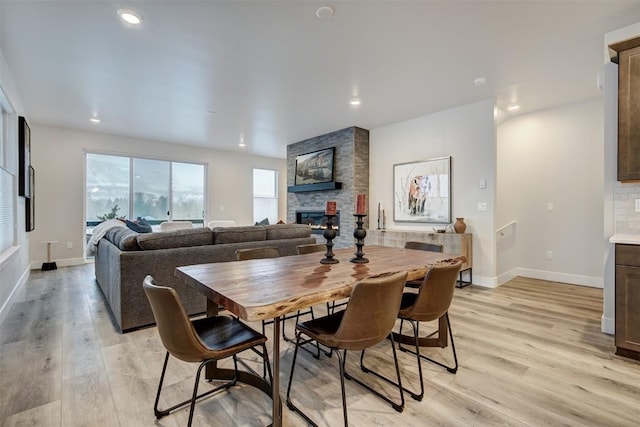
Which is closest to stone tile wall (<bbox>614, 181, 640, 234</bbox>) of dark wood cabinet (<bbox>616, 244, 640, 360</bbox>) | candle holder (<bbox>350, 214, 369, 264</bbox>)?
dark wood cabinet (<bbox>616, 244, 640, 360</bbox>)

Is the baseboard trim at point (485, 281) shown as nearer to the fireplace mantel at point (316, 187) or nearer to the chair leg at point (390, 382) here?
the fireplace mantel at point (316, 187)

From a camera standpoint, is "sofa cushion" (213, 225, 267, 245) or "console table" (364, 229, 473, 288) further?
"console table" (364, 229, 473, 288)

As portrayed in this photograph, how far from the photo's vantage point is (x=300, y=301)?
4.26ft

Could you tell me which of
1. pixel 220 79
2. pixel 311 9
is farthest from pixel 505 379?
pixel 220 79

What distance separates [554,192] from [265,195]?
6.73 meters

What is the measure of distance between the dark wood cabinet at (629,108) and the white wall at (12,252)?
18.2ft

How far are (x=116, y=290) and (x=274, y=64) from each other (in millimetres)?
2706

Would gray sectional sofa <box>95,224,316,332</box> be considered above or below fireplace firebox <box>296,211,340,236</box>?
below

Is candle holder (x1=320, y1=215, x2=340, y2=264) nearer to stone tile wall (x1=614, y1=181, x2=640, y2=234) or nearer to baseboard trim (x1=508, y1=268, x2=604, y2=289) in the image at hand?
stone tile wall (x1=614, y1=181, x2=640, y2=234)

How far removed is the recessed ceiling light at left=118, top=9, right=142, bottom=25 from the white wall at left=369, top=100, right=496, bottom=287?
13.2ft

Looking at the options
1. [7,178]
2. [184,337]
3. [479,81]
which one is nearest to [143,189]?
[7,178]

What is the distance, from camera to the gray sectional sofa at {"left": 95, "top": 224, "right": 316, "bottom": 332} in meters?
2.65

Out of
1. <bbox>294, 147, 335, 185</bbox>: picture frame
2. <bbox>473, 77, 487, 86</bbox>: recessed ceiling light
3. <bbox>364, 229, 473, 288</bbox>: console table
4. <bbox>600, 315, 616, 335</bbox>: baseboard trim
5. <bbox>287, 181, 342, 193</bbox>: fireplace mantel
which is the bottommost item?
<bbox>600, 315, 616, 335</bbox>: baseboard trim

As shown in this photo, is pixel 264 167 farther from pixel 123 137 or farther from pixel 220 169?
pixel 123 137
